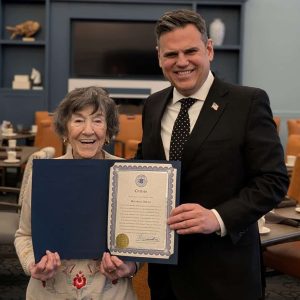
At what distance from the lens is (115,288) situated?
1.72 m

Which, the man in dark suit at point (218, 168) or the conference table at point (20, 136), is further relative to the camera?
the conference table at point (20, 136)

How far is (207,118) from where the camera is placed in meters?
1.65

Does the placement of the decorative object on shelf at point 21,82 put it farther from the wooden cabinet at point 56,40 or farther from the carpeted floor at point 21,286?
the carpeted floor at point 21,286

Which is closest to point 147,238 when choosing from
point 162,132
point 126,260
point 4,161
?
point 126,260

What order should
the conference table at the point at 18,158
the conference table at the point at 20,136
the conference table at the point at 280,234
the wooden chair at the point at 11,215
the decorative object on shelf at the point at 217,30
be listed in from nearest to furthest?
the conference table at the point at 280,234
the wooden chair at the point at 11,215
the conference table at the point at 18,158
the conference table at the point at 20,136
the decorative object on shelf at the point at 217,30

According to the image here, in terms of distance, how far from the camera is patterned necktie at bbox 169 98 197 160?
1.67 meters

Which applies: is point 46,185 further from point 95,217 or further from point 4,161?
point 4,161

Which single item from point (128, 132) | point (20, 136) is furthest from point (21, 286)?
point (128, 132)

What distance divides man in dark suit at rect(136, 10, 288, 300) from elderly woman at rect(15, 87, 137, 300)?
7.8 inches

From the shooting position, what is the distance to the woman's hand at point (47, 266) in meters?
1.57

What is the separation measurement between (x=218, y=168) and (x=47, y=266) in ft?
1.99

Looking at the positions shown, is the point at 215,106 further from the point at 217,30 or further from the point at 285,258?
the point at 217,30

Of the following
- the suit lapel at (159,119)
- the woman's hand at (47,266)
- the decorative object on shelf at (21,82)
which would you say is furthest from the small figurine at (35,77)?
the woman's hand at (47,266)

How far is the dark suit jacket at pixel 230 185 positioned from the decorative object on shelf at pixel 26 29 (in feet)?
27.7
